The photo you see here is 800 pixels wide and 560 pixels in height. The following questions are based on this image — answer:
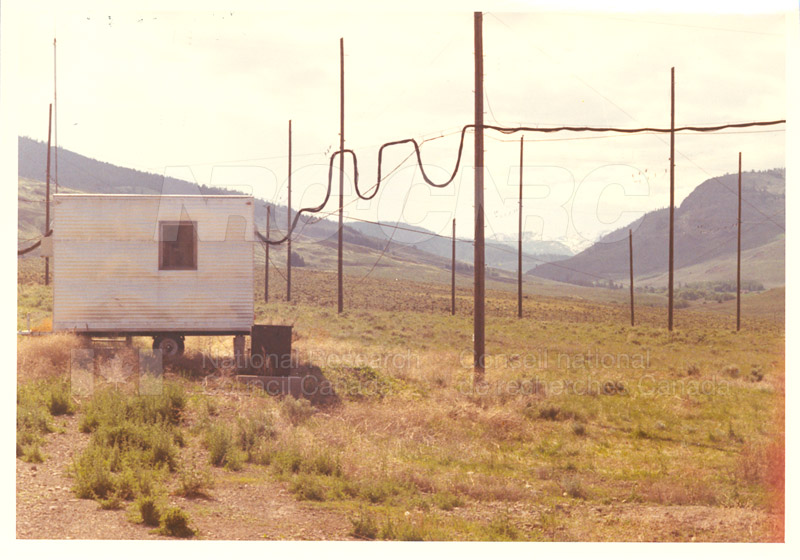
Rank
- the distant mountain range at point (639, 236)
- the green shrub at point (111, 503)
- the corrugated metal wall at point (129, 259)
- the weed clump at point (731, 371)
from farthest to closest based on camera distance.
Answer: the distant mountain range at point (639, 236), the weed clump at point (731, 371), the corrugated metal wall at point (129, 259), the green shrub at point (111, 503)

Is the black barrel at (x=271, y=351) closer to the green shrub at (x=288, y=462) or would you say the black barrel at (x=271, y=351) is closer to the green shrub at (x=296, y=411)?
the green shrub at (x=296, y=411)

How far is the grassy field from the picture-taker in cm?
661

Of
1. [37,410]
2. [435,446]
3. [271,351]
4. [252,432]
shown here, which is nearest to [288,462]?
[252,432]

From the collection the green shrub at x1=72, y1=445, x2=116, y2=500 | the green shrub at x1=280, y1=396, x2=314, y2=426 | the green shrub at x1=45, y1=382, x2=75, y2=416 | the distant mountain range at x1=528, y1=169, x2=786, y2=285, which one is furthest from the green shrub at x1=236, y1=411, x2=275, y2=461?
the distant mountain range at x1=528, y1=169, x2=786, y2=285

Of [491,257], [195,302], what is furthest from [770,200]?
[195,302]

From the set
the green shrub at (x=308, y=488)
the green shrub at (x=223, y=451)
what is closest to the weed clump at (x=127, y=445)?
the green shrub at (x=223, y=451)

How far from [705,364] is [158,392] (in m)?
16.5

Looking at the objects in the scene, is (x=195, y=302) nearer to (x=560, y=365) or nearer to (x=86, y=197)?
(x=86, y=197)

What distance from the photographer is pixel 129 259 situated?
1406 centimetres

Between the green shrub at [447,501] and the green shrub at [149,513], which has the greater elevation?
the green shrub at [149,513]

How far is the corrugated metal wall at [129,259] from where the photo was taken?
551 inches

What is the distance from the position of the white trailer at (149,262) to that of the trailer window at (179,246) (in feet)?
0.07

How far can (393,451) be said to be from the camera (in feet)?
29.5

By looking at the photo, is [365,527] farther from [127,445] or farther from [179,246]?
[179,246]
